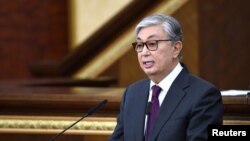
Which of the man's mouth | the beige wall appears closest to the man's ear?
the man's mouth

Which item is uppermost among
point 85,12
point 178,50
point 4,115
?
point 85,12

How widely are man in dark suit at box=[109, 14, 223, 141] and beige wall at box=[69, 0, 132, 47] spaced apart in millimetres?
4263

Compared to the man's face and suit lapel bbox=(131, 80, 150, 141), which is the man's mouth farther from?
suit lapel bbox=(131, 80, 150, 141)

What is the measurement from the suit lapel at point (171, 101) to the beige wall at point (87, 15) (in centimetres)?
431

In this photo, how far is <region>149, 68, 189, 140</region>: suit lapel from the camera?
2803 mm

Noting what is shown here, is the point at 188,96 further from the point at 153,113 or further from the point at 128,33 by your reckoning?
the point at 128,33

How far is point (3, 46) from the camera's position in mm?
7457

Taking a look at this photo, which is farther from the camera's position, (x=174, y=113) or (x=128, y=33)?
(x=128, y=33)

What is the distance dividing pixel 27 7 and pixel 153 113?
16.3 feet

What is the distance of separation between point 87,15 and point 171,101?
15.6 feet

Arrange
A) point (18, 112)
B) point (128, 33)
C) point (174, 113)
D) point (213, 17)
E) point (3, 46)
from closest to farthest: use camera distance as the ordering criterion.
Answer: point (174, 113), point (18, 112), point (213, 17), point (128, 33), point (3, 46)

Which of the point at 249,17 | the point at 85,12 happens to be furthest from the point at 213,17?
the point at 85,12

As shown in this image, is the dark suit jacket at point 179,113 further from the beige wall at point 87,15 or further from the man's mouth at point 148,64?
the beige wall at point 87,15

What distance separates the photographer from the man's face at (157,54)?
2830 mm
